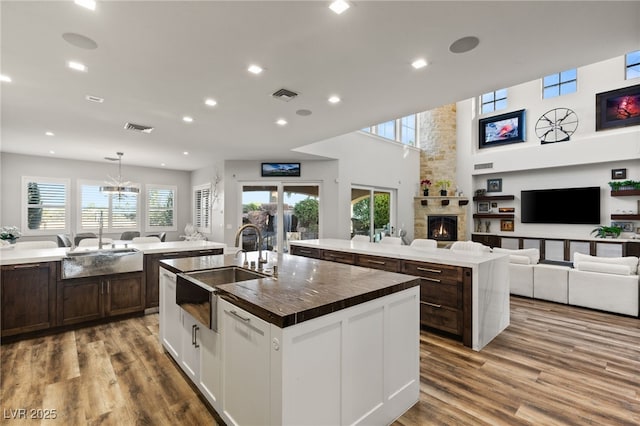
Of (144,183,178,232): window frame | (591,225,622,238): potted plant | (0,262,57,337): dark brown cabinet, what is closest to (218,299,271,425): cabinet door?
(0,262,57,337): dark brown cabinet

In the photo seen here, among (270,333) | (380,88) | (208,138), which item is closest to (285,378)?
(270,333)

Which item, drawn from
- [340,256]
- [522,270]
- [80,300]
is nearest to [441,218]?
[522,270]

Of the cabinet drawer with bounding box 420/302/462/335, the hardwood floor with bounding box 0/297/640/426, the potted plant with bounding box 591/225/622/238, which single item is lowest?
the hardwood floor with bounding box 0/297/640/426

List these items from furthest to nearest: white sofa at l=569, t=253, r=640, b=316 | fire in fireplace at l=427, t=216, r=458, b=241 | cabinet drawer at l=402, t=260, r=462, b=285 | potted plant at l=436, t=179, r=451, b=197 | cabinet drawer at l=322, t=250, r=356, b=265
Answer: potted plant at l=436, t=179, r=451, b=197 → fire in fireplace at l=427, t=216, r=458, b=241 → cabinet drawer at l=322, t=250, r=356, b=265 → white sofa at l=569, t=253, r=640, b=316 → cabinet drawer at l=402, t=260, r=462, b=285

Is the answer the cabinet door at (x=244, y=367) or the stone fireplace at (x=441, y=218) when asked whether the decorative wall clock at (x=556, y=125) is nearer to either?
the stone fireplace at (x=441, y=218)

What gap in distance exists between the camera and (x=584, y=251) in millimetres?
6785

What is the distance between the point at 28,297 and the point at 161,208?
5.68 meters

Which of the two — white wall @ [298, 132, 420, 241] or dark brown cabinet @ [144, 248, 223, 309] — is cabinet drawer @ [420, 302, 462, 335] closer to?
dark brown cabinet @ [144, 248, 223, 309]

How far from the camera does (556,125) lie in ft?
24.2

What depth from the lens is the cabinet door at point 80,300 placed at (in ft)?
11.2

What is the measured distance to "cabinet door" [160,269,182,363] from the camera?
2539 mm

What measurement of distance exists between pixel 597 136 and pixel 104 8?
9.03 m

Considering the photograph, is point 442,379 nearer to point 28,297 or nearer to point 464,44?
point 464,44

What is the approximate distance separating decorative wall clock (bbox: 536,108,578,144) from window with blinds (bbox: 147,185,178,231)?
10.2m
